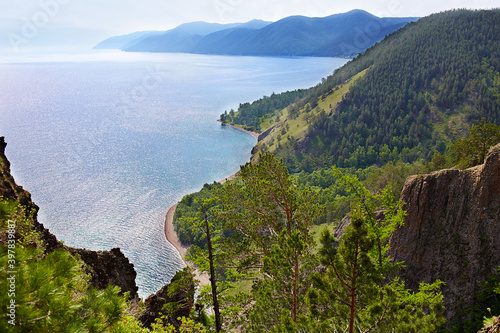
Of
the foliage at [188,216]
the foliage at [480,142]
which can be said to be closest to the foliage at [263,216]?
the foliage at [480,142]

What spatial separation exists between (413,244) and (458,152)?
21425 mm

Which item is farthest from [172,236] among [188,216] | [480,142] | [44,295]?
[44,295]

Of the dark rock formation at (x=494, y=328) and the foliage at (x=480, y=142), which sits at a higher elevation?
the foliage at (x=480, y=142)

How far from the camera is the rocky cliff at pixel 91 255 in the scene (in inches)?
705

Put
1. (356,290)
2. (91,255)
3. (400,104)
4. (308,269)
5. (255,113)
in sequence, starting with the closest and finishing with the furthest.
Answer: (356,290) < (308,269) < (91,255) < (400,104) < (255,113)

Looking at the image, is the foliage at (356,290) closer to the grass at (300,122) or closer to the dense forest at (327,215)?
the dense forest at (327,215)

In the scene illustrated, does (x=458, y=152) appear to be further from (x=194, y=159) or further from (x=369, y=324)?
(x=194, y=159)

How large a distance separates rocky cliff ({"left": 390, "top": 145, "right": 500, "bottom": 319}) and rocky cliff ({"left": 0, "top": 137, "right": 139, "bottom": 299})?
22.4 m

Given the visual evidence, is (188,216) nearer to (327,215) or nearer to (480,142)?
(327,215)

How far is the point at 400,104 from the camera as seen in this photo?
13738 cm

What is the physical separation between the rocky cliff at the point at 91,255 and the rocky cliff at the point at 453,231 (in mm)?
22410

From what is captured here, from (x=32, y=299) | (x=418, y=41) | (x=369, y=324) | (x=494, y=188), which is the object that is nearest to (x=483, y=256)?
(x=494, y=188)

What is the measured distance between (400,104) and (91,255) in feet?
476

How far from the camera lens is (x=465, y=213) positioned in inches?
928
